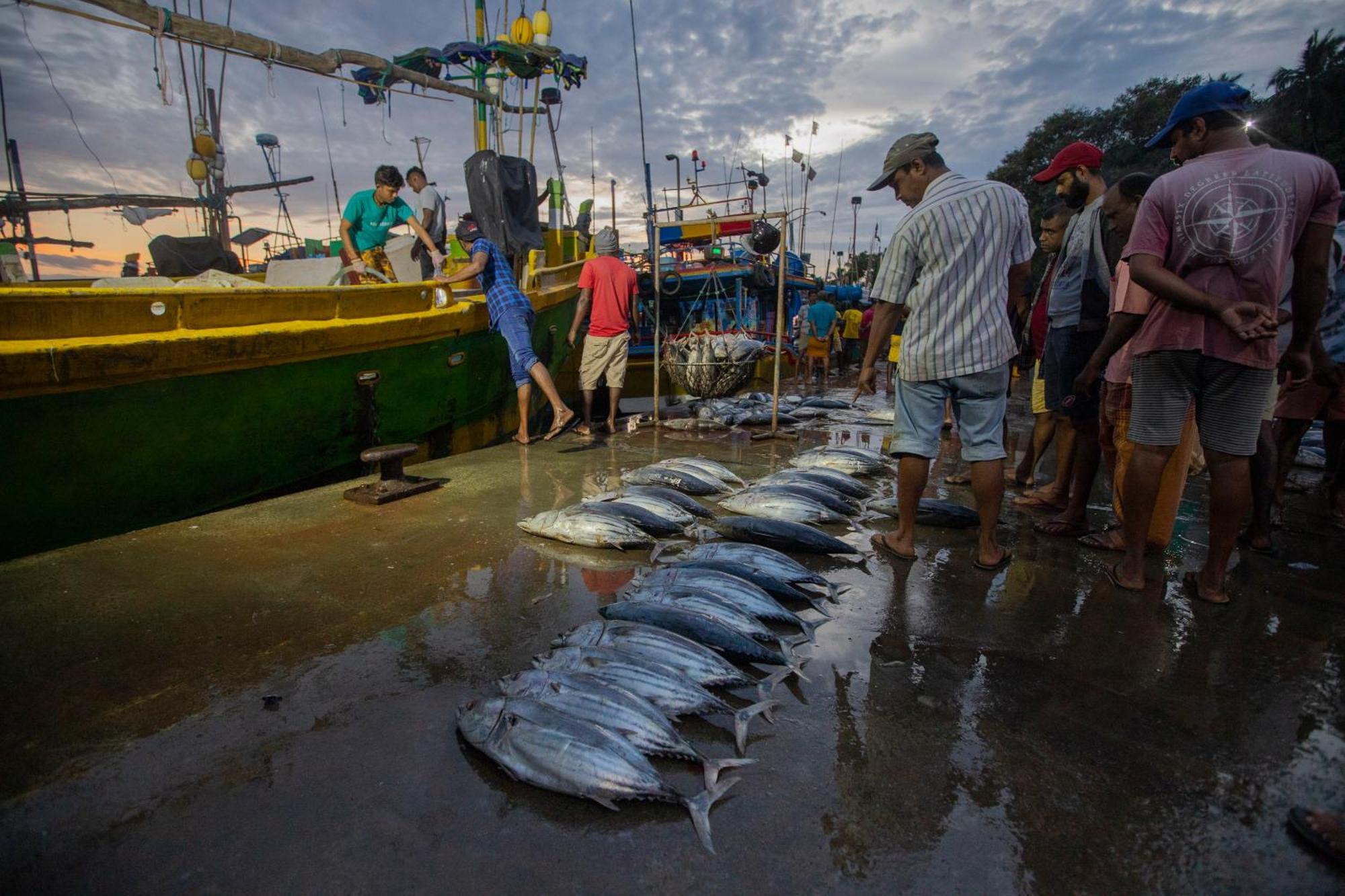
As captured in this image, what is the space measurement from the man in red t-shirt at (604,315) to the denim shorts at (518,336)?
1.15m

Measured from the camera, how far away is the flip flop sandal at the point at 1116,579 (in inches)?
119

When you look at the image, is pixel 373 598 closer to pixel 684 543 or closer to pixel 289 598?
pixel 289 598

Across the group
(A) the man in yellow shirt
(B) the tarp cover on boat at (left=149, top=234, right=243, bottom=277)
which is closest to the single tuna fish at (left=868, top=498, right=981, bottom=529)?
(B) the tarp cover on boat at (left=149, top=234, right=243, bottom=277)

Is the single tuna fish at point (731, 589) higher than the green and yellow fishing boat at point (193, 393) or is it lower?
lower

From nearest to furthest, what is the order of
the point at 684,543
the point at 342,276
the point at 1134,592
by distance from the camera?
the point at 1134,592, the point at 684,543, the point at 342,276

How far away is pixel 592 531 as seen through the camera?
360 cm

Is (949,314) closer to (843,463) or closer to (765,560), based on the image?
(765,560)

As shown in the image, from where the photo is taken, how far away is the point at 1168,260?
111 inches

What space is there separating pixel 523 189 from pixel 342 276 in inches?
94.2

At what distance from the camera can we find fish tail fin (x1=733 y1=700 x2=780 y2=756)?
189 centimetres

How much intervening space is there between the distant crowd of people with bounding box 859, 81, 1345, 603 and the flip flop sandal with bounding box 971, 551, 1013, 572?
15mm

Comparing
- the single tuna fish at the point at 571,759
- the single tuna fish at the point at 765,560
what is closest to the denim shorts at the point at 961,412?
the single tuna fish at the point at 765,560

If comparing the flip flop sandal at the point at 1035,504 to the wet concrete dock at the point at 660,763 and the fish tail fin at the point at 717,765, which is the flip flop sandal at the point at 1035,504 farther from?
the fish tail fin at the point at 717,765

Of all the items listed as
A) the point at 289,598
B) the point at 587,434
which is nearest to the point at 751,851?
the point at 289,598
